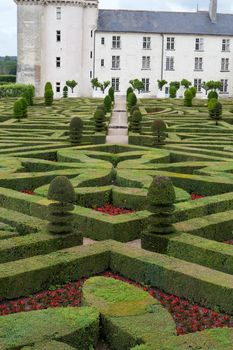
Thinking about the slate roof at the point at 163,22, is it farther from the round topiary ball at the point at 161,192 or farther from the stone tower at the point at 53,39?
the round topiary ball at the point at 161,192

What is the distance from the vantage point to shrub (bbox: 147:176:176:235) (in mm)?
8477

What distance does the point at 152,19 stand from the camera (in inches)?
2327

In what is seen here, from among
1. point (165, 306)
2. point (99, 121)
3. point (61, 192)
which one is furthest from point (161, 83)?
point (165, 306)

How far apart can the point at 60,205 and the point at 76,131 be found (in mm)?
9470

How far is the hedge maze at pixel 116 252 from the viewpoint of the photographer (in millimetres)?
5785

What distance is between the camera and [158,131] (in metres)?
17.9

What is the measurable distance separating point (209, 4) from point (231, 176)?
51.0m

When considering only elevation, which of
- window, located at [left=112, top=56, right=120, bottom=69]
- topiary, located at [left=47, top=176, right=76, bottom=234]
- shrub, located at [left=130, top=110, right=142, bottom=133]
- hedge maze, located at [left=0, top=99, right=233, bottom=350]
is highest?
window, located at [left=112, top=56, right=120, bottom=69]

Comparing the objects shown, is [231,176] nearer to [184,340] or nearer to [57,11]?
[184,340]

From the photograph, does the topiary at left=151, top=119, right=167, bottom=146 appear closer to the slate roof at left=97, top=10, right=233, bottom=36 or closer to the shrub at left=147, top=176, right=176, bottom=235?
the shrub at left=147, top=176, right=176, bottom=235

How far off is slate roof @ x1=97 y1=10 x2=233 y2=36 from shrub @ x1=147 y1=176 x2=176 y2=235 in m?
50.8

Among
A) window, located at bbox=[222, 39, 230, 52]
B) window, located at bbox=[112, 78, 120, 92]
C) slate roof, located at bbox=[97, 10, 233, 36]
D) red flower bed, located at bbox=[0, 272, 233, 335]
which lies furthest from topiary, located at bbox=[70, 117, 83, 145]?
window, located at bbox=[222, 39, 230, 52]

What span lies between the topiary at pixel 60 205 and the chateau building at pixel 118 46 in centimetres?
4862

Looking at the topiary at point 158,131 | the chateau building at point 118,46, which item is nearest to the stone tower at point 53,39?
the chateau building at point 118,46
